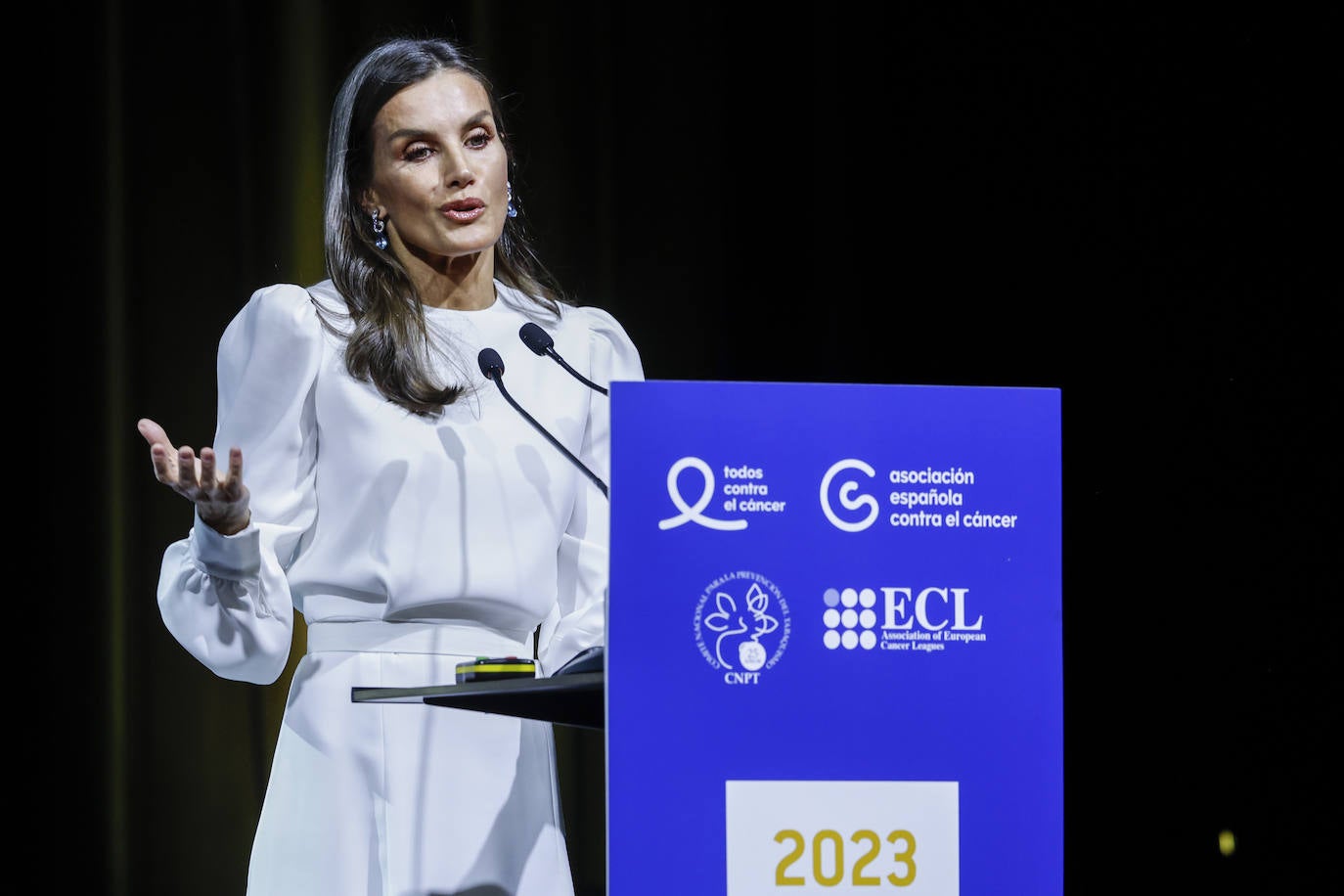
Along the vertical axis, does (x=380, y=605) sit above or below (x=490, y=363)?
below

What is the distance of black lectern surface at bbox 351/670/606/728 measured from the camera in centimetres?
133

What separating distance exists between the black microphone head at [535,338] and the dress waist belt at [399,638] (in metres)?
0.37

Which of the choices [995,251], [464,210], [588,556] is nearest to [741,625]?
[588,556]

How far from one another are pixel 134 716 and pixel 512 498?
1.25 meters

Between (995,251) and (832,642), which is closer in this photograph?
(832,642)

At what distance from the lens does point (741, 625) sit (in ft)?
4.22

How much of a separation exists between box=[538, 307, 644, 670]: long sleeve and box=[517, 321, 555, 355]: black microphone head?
0.69 feet

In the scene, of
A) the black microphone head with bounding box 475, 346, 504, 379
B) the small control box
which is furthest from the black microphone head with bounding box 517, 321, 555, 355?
the small control box

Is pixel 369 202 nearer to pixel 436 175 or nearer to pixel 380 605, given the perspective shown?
pixel 436 175

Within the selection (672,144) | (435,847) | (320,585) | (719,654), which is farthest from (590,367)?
(672,144)

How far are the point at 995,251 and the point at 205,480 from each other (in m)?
2.10

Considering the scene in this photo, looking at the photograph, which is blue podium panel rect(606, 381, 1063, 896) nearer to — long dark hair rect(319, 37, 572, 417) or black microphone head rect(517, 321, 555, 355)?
black microphone head rect(517, 321, 555, 355)

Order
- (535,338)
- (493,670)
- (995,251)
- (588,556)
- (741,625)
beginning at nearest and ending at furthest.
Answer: (741,625) → (493,670) → (535,338) → (588,556) → (995,251)

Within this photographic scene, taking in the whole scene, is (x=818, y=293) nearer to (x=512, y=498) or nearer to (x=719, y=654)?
(x=512, y=498)
